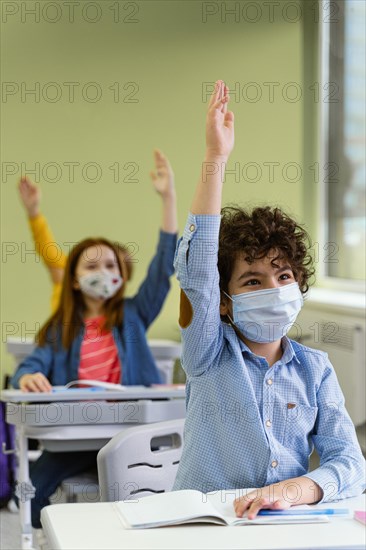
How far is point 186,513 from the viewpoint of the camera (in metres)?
1.39

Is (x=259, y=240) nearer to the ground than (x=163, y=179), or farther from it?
nearer to the ground

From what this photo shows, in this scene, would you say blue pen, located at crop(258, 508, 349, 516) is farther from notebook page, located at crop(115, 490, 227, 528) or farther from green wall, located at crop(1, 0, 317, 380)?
green wall, located at crop(1, 0, 317, 380)

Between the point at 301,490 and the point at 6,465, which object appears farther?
the point at 6,465

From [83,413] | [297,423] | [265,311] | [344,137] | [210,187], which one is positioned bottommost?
[83,413]

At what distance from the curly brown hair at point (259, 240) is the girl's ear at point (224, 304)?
0.01 metres

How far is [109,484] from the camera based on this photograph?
1.80m

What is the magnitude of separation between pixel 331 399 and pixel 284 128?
149 inches

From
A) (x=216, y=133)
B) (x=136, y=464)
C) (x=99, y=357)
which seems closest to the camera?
(x=216, y=133)

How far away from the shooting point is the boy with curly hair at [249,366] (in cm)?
158

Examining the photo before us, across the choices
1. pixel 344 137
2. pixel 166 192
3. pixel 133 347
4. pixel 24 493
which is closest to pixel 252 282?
pixel 24 493

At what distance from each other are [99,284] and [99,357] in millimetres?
299

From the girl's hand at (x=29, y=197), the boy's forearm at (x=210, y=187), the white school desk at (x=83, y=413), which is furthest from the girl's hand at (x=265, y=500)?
the girl's hand at (x=29, y=197)

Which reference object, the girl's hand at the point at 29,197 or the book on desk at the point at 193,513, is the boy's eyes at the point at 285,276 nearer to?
the book on desk at the point at 193,513

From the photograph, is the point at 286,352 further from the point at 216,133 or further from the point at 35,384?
the point at 35,384
